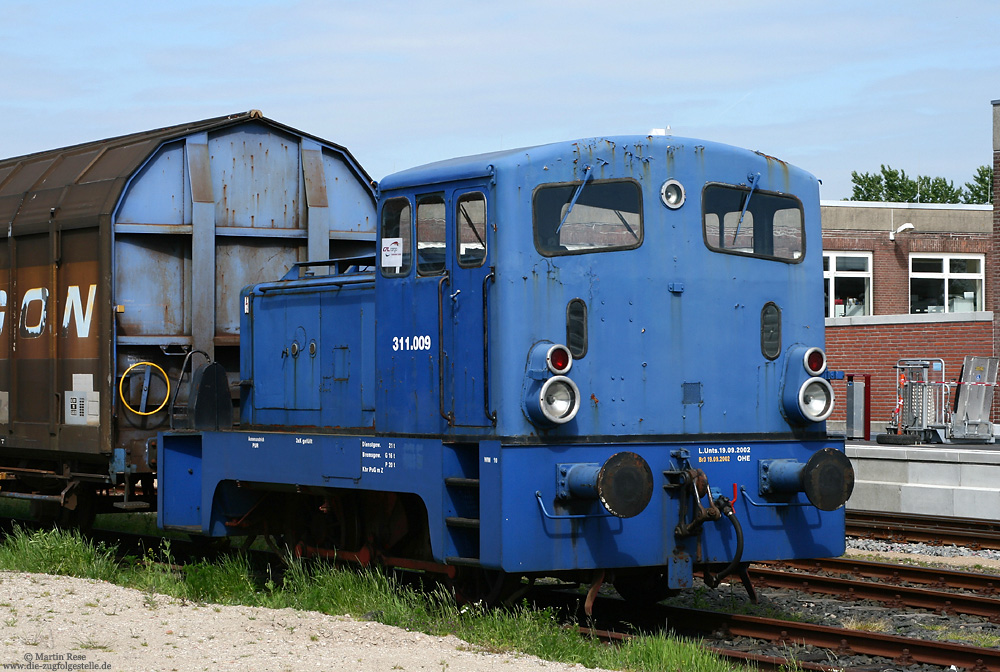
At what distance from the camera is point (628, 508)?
731cm

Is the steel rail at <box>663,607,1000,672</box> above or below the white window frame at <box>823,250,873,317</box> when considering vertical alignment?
below

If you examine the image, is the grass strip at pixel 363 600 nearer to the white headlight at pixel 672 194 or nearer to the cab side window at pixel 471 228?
the cab side window at pixel 471 228

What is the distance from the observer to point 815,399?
828cm

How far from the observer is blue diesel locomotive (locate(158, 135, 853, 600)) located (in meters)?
7.44

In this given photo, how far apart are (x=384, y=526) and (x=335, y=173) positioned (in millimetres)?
4231

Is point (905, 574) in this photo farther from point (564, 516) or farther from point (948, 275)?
point (948, 275)

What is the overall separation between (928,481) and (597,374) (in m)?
10.2

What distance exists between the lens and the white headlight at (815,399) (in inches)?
323

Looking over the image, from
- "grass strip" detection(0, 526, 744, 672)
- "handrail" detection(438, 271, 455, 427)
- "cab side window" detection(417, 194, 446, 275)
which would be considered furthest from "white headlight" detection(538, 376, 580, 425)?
"grass strip" detection(0, 526, 744, 672)

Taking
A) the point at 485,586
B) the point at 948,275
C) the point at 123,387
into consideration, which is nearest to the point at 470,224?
the point at 485,586

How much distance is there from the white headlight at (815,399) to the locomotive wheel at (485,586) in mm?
2301

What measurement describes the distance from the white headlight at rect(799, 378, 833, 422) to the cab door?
227 centimetres

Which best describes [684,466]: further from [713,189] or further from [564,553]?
[713,189]

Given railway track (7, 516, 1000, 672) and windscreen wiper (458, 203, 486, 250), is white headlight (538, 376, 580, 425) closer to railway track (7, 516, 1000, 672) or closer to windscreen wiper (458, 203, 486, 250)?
windscreen wiper (458, 203, 486, 250)
